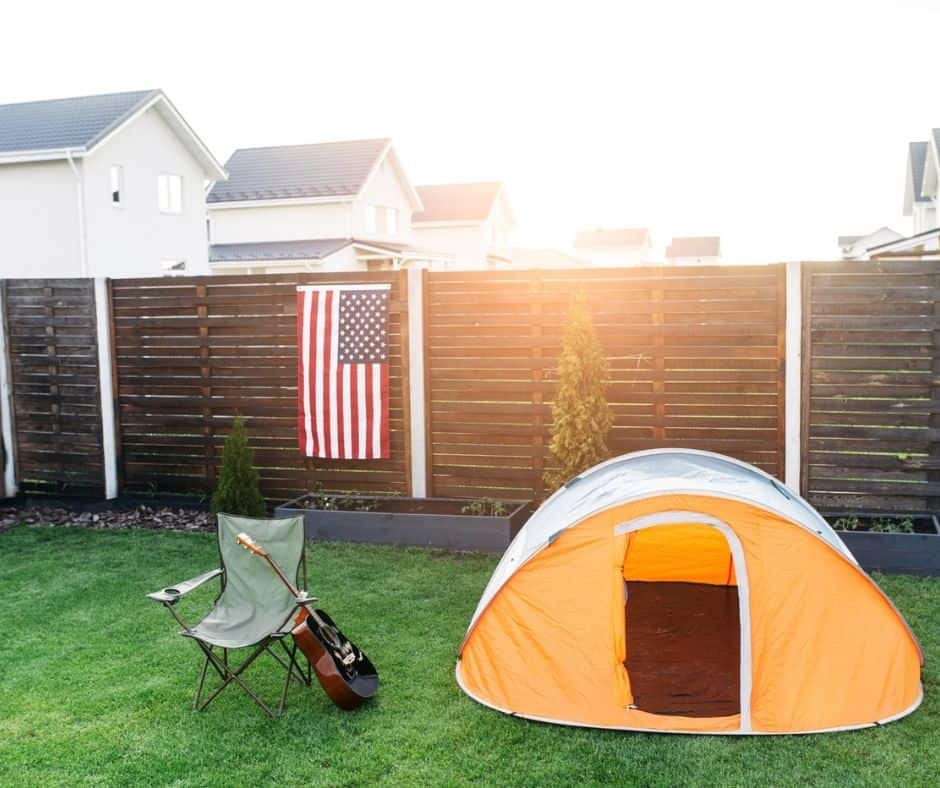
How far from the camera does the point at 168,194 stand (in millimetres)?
23828

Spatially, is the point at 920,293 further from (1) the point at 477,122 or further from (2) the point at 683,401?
(1) the point at 477,122

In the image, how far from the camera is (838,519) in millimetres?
7348

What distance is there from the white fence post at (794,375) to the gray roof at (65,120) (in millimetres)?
16983

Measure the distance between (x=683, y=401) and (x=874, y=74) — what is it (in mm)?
10320

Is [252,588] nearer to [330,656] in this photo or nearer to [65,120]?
[330,656]

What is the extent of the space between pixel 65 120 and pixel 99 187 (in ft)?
7.85

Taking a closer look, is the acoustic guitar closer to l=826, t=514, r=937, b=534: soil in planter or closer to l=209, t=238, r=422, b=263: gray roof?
l=826, t=514, r=937, b=534: soil in planter

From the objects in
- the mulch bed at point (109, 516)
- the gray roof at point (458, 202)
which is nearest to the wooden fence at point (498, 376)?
the mulch bed at point (109, 516)

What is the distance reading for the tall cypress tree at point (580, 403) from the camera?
24.2 ft

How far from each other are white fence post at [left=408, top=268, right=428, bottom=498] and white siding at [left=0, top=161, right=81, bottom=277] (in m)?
14.5

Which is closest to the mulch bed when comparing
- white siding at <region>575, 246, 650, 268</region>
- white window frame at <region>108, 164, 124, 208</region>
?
white window frame at <region>108, 164, 124, 208</region>

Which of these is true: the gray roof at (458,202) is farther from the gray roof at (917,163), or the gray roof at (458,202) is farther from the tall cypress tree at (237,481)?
the tall cypress tree at (237,481)

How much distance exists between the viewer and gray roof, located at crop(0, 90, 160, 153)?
20.8 m

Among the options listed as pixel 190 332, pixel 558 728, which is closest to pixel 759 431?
pixel 558 728
